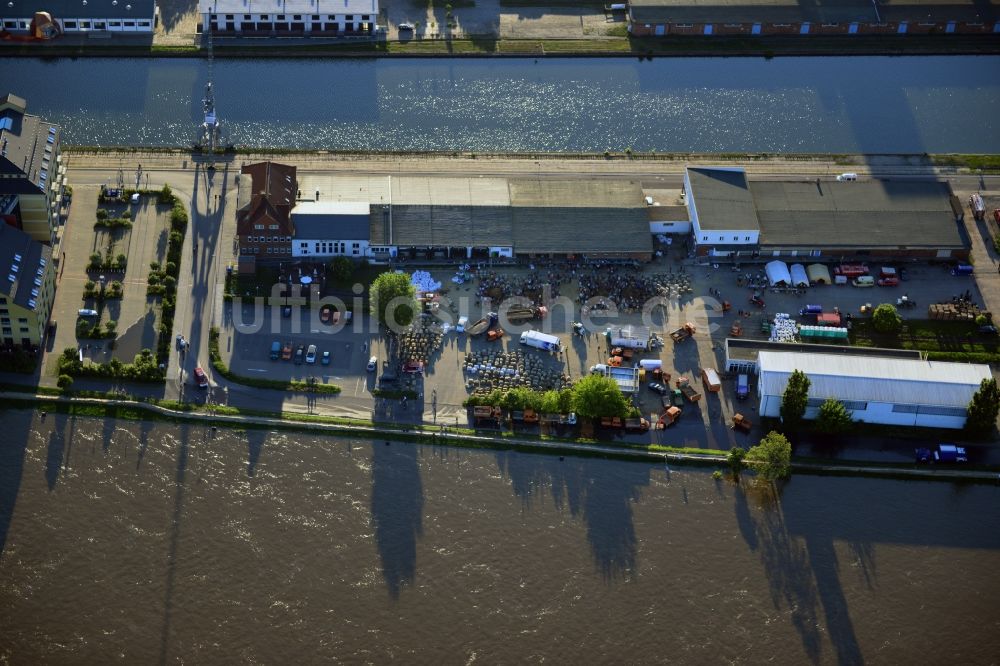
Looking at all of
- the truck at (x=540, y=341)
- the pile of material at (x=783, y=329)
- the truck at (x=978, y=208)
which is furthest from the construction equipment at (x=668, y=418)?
the truck at (x=978, y=208)

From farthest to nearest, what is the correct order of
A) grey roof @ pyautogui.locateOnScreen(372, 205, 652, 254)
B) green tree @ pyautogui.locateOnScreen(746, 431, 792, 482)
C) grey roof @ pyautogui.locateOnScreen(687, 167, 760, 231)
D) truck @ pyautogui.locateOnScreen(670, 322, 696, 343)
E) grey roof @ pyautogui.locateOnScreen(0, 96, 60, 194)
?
grey roof @ pyautogui.locateOnScreen(687, 167, 760, 231)
grey roof @ pyautogui.locateOnScreen(372, 205, 652, 254)
grey roof @ pyautogui.locateOnScreen(0, 96, 60, 194)
truck @ pyautogui.locateOnScreen(670, 322, 696, 343)
green tree @ pyautogui.locateOnScreen(746, 431, 792, 482)

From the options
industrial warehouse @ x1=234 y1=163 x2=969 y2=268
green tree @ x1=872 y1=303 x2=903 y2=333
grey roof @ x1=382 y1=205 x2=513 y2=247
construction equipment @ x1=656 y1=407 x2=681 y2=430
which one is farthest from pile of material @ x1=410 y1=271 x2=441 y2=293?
green tree @ x1=872 y1=303 x2=903 y2=333

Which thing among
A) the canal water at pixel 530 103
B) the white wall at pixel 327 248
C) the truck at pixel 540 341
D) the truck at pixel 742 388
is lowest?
the truck at pixel 742 388

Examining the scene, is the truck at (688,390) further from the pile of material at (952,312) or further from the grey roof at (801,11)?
the grey roof at (801,11)


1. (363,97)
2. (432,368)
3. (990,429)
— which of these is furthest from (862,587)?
(363,97)

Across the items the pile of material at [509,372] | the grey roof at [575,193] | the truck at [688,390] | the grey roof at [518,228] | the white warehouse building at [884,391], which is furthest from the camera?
the grey roof at [575,193]

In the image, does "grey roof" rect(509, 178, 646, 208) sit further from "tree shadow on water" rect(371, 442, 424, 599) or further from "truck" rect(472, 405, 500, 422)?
"tree shadow on water" rect(371, 442, 424, 599)

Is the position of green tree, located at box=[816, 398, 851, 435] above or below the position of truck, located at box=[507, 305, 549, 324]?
below
